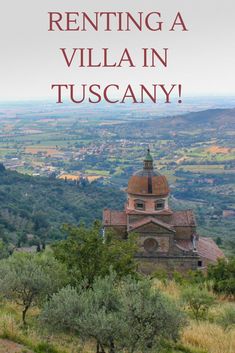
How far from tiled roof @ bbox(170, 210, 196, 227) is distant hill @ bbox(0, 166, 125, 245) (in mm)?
23274

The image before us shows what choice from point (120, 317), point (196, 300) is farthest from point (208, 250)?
point (120, 317)

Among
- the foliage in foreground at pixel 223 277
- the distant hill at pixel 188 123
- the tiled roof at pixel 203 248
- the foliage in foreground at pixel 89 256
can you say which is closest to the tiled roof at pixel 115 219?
the tiled roof at pixel 203 248

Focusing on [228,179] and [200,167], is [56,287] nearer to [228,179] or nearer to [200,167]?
[228,179]

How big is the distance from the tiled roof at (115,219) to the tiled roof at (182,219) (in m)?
2.83

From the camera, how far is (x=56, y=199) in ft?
244

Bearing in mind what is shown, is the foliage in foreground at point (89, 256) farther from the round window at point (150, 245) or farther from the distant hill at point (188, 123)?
the distant hill at point (188, 123)

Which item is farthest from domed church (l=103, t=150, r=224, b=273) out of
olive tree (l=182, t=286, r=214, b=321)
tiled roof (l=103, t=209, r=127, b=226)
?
olive tree (l=182, t=286, r=214, b=321)

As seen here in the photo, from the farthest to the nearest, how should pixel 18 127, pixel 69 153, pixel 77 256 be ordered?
pixel 18 127
pixel 69 153
pixel 77 256

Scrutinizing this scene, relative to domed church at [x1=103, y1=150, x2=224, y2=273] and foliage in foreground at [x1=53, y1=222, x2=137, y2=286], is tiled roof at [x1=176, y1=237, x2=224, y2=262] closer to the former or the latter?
domed church at [x1=103, y1=150, x2=224, y2=273]

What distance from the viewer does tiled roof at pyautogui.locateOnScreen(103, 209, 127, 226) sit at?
1192 inches

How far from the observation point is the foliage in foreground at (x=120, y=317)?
8055mm

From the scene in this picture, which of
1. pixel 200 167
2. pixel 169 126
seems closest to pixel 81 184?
pixel 200 167

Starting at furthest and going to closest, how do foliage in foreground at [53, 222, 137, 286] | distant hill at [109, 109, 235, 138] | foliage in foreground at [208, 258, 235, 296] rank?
distant hill at [109, 109, 235, 138]
foliage in foreground at [208, 258, 235, 296]
foliage in foreground at [53, 222, 137, 286]

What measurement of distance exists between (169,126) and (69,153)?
176ft
